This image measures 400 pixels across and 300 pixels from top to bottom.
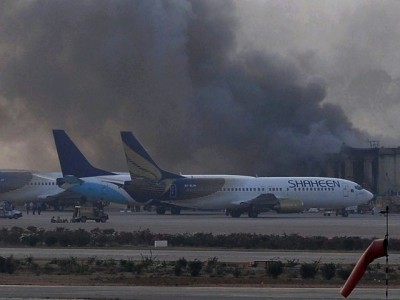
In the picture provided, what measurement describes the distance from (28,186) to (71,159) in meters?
20.2

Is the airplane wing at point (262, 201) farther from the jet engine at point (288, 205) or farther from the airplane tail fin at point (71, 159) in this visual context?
the airplane tail fin at point (71, 159)

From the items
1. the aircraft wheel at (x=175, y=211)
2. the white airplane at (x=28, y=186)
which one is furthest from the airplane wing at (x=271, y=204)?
the white airplane at (x=28, y=186)

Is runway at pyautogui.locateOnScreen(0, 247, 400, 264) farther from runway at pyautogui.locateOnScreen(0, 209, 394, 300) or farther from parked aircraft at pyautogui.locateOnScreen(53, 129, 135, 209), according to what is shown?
parked aircraft at pyautogui.locateOnScreen(53, 129, 135, 209)

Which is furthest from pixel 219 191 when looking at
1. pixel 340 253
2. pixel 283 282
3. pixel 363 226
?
pixel 283 282

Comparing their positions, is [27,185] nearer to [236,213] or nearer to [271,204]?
[236,213]

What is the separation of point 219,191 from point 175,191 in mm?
4959

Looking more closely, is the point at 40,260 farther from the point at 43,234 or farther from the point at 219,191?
the point at 219,191

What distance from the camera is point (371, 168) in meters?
151

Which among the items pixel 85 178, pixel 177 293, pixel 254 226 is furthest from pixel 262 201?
pixel 177 293

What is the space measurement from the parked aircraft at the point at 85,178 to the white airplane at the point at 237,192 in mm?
4915

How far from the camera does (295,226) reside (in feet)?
319

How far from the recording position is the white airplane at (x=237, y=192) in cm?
12194

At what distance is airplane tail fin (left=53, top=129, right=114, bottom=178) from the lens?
13350 cm

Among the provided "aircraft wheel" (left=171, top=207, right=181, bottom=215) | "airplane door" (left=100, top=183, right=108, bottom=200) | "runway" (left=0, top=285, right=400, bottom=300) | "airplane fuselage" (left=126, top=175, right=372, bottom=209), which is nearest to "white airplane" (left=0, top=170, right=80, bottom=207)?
"airplane door" (left=100, top=183, right=108, bottom=200)
